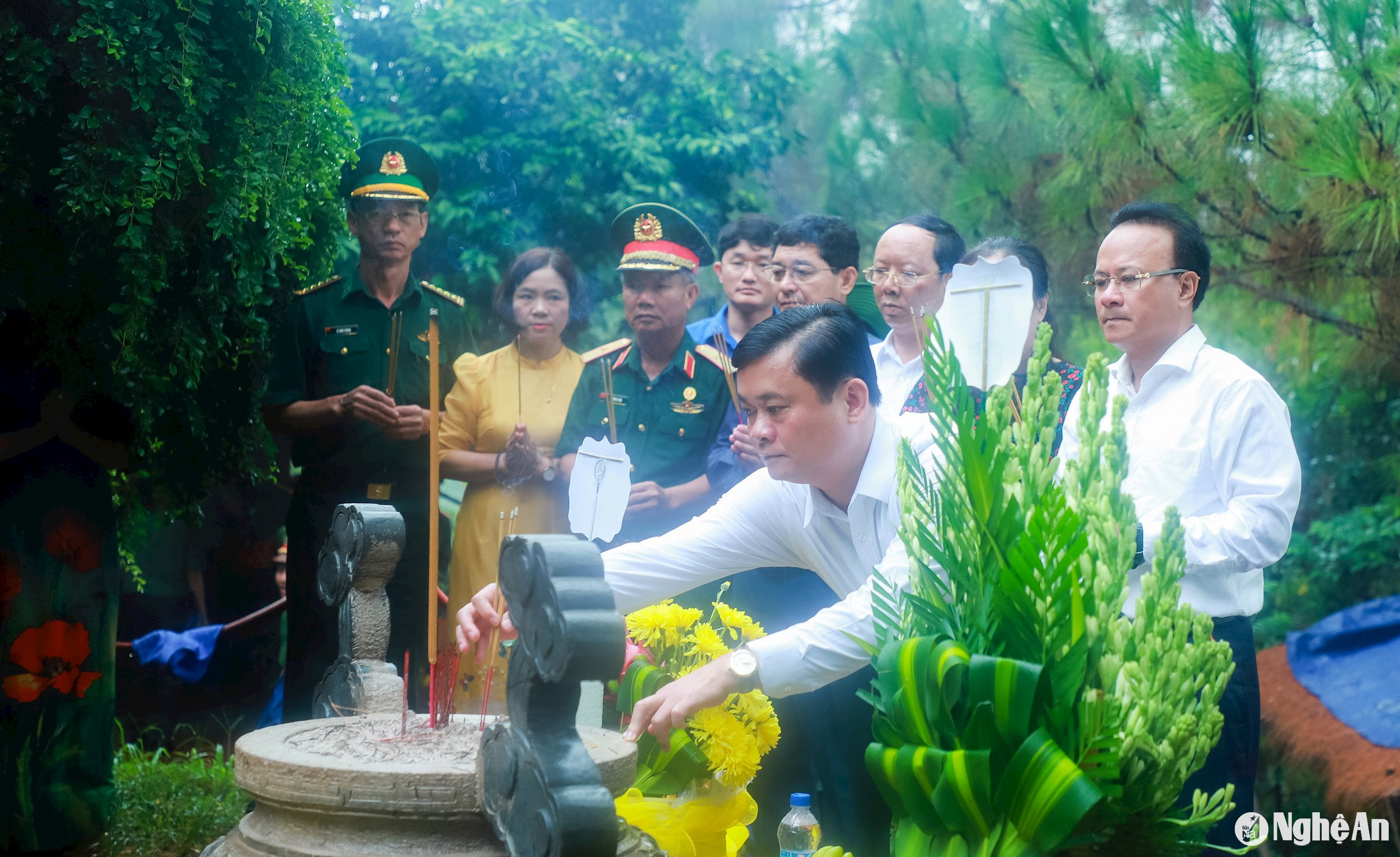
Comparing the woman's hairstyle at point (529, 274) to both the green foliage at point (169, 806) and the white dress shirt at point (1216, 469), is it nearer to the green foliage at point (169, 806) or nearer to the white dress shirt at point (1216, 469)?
the green foliage at point (169, 806)

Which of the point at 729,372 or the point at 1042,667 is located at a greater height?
the point at 729,372

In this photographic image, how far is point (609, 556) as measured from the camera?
257cm

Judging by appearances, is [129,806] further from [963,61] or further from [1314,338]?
[963,61]

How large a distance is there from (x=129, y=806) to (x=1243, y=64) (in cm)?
516

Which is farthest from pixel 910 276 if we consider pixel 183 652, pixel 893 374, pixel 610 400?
pixel 183 652

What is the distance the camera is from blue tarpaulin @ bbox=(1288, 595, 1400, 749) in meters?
4.83

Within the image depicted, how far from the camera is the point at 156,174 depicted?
3.35 meters

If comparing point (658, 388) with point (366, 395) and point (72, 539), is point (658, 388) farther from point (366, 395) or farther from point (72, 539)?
point (72, 539)

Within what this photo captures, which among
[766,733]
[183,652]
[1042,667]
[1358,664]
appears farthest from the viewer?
[183,652]

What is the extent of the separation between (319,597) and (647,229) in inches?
74.0

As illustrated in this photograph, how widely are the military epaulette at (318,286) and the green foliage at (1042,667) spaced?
12.0ft

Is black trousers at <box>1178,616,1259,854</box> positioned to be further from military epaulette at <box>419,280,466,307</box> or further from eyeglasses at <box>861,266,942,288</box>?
military epaulette at <box>419,280,466,307</box>

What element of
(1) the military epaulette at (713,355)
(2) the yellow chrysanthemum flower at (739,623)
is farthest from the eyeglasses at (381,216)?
(2) the yellow chrysanthemum flower at (739,623)

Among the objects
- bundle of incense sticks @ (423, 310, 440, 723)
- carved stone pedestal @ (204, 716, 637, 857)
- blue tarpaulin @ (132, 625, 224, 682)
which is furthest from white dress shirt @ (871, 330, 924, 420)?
blue tarpaulin @ (132, 625, 224, 682)
